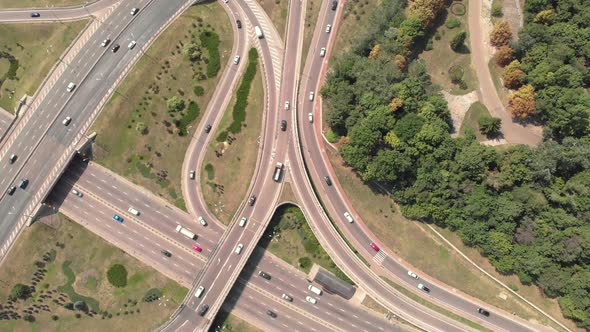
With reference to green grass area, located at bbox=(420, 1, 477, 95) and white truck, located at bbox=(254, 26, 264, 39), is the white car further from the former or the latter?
white truck, located at bbox=(254, 26, 264, 39)

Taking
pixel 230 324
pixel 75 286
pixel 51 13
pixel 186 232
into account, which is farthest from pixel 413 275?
pixel 51 13

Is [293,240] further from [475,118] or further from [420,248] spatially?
[475,118]

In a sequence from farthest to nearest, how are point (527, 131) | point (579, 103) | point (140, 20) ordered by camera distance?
1. point (140, 20)
2. point (527, 131)
3. point (579, 103)

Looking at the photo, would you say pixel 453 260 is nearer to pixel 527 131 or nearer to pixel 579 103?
pixel 527 131

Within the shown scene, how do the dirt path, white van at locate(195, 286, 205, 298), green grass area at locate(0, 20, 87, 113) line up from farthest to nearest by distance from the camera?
green grass area at locate(0, 20, 87, 113) < the dirt path < white van at locate(195, 286, 205, 298)

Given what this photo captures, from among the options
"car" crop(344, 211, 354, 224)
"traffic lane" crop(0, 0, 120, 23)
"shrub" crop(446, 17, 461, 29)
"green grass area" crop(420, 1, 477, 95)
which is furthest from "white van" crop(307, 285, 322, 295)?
"traffic lane" crop(0, 0, 120, 23)

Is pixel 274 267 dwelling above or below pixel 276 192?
below

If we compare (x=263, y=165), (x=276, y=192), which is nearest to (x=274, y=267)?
(x=276, y=192)
